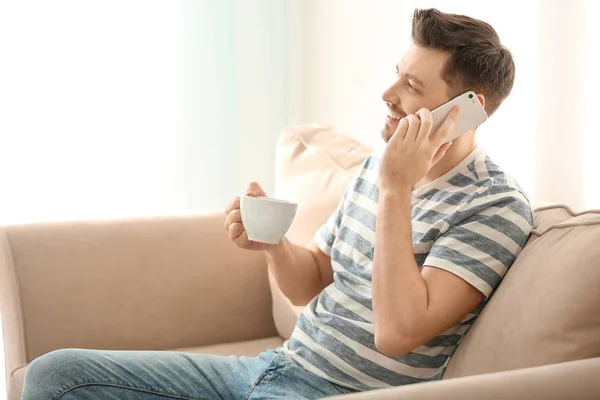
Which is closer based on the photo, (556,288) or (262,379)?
(556,288)

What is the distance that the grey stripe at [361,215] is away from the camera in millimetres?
1548

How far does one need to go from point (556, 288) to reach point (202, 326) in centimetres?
105

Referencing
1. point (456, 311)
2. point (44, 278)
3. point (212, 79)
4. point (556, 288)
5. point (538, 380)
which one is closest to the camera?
point (538, 380)

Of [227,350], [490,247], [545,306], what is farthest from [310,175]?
[545,306]

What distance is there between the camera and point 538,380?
0.98 metres

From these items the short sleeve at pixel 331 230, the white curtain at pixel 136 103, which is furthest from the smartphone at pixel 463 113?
the white curtain at pixel 136 103

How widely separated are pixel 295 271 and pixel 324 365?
27 centimetres

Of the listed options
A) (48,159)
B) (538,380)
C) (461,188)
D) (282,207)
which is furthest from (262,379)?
(48,159)

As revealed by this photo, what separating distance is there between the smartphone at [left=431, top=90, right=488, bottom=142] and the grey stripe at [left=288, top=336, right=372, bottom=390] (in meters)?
0.44

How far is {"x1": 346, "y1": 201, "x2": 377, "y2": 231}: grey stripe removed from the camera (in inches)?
61.0

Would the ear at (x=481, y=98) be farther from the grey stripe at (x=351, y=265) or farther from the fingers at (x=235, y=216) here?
the fingers at (x=235, y=216)

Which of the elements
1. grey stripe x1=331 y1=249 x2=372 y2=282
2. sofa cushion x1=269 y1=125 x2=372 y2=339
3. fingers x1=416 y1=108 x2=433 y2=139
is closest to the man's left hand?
fingers x1=416 y1=108 x2=433 y2=139

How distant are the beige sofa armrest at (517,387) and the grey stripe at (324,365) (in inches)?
18.0

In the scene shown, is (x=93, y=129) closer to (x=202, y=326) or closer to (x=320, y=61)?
(x=320, y=61)
